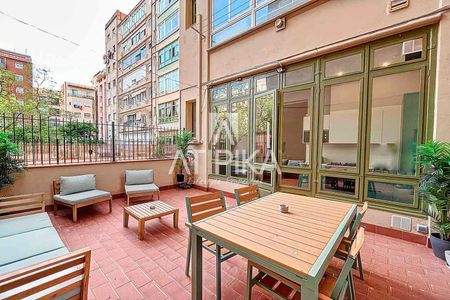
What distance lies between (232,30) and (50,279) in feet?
19.3

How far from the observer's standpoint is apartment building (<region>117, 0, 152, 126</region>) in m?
16.5

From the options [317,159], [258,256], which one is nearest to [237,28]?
[317,159]

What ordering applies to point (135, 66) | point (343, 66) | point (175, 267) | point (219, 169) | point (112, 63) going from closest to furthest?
1. point (175, 267)
2. point (343, 66)
3. point (219, 169)
4. point (135, 66)
5. point (112, 63)

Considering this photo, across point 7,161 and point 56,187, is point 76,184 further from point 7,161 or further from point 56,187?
point 7,161

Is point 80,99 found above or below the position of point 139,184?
above

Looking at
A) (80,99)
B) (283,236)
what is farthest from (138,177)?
(80,99)

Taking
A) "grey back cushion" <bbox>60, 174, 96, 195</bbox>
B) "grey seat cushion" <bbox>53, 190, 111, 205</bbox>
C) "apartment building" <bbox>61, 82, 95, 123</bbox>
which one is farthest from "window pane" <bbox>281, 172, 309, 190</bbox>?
"apartment building" <bbox>61, 82, 95, 123</bbox>

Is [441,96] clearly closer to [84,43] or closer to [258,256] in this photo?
[258,256]

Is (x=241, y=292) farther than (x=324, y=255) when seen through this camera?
Yes

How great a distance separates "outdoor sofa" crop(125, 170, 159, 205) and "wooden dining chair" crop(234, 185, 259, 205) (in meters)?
2.89

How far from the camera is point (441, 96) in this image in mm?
2668

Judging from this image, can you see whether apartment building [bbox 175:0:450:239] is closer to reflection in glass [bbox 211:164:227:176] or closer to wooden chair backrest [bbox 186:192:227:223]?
reflection in glass [bbox 211:164:227:176]

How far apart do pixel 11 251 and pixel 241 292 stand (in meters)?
2.23

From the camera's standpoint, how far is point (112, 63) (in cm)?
2212
